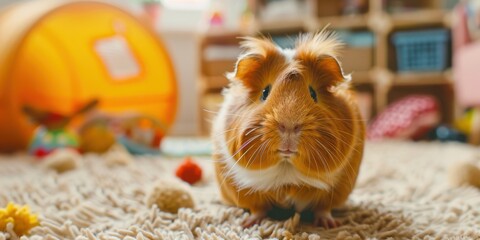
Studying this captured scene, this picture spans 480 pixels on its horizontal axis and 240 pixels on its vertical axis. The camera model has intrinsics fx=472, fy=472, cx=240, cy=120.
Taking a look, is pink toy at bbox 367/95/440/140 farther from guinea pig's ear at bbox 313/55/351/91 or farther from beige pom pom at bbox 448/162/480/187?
guinea pig's ear at bbox 313/55/351/91

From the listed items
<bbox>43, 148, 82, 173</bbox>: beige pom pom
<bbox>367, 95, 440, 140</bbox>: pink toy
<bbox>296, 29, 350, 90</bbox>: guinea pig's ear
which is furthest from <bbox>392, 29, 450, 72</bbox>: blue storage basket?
<bbox>296, 29, 350, 90</bbox>: guinea pig's ear

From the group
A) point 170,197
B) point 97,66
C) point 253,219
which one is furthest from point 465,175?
point 97,66

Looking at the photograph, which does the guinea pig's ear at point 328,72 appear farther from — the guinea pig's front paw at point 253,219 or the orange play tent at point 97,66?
the orange play tent at point 97,66

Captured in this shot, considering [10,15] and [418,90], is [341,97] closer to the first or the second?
[10,15]

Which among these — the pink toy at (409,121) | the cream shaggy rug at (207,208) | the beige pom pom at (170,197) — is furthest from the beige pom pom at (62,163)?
the pink toy at (409,121)

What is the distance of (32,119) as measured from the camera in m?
2.25

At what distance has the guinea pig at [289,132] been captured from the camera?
2.61 ft

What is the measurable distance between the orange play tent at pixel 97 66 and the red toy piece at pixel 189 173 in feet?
3.85

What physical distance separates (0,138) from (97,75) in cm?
77

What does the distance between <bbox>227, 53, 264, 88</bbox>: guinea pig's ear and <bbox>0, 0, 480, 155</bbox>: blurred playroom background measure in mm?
1042

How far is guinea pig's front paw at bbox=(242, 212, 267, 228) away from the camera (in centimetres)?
91

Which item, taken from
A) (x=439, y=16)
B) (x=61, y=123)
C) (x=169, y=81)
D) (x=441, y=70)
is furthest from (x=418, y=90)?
(x=61, y=123)

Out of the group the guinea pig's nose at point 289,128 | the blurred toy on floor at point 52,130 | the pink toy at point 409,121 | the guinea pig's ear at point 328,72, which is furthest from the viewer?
the pink toy at point 409,121

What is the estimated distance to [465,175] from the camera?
1326 mm
